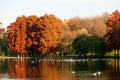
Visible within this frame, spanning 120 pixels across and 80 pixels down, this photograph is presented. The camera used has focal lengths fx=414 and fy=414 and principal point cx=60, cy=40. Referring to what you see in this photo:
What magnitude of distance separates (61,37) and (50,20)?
4512 millimetres

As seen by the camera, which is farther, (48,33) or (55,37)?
(55,37)

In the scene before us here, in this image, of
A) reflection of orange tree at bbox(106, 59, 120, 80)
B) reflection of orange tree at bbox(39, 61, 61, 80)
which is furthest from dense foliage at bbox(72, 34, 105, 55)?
reflection of orange tree at bbox(39, 61, 61, 80)

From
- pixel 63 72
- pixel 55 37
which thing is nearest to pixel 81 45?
pixel 55 37

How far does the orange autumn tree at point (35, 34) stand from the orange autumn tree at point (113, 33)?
1353 cm

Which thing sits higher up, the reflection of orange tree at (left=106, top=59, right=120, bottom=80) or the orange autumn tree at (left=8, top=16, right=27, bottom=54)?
the orange autumn tree at (left=8, top=16, right=27, bottom=54)

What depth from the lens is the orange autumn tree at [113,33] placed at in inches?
3059

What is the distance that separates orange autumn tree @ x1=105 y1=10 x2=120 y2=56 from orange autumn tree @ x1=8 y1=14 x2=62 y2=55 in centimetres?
1353

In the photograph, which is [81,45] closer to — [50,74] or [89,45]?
[89,45]

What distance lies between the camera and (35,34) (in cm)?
9325

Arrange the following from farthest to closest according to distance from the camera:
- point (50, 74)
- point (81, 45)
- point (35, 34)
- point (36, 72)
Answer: point (35, 34)
point (81, 45)
point (36, 72)
point (50, 74)

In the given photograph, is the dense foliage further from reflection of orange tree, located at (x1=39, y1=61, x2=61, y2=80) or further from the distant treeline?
reflection of orange tree, located at (x1=39, y1=61, x2=61, y2=80)

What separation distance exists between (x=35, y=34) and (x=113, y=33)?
2140 centimetres

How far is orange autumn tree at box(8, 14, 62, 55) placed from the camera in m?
89.4

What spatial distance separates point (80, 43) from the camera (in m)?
81.9
